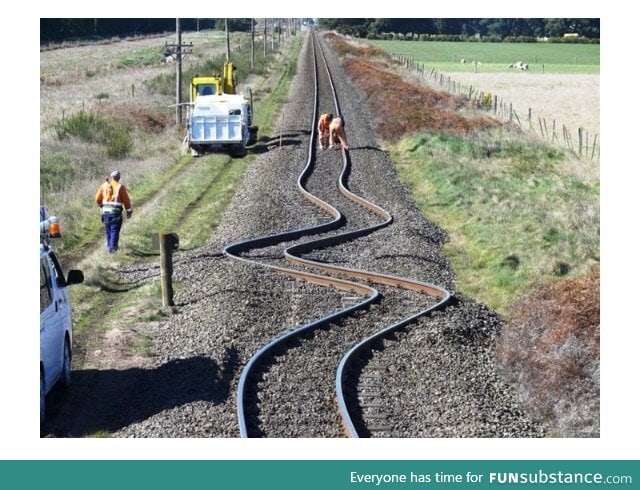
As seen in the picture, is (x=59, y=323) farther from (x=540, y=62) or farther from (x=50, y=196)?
(x=540, y=62)

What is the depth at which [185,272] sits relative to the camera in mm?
19609

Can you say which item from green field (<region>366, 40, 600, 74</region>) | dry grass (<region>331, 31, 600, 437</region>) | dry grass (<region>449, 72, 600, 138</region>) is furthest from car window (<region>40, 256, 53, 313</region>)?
green field (<region>366, 40, 600, 74</region>)

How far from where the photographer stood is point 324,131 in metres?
34.8

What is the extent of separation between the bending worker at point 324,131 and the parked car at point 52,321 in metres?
21.6

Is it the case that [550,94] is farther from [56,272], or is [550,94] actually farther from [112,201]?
[56,272]

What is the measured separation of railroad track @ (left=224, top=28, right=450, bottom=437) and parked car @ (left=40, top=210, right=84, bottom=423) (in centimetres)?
207

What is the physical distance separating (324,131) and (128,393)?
22200mm

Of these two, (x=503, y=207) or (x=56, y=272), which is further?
(x=503, y=207)

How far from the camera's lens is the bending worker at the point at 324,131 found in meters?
34.6

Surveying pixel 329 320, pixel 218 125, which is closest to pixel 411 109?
pixel 218 125

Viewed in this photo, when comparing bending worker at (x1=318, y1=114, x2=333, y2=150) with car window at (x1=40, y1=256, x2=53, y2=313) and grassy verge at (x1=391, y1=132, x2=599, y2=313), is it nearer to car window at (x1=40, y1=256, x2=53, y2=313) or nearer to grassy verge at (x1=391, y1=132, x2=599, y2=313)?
grassy verge at (x1=391, y1=132, x2=599, y2=313)

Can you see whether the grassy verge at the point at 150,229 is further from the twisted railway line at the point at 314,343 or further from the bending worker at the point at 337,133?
the bending worker at the point at 337,133

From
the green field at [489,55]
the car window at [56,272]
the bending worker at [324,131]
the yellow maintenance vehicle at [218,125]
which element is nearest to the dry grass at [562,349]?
the car window at [56,272]
